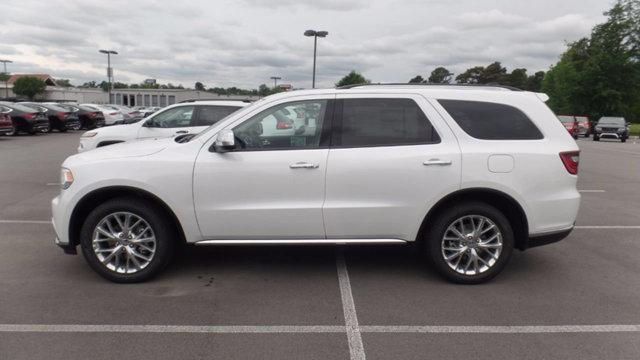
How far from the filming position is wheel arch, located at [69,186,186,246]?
4.75 metres

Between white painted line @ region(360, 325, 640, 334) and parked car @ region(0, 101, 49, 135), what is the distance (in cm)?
2329

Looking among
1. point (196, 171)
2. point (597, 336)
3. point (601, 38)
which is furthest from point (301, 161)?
point (601, 38)

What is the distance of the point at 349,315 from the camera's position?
4.23 meters

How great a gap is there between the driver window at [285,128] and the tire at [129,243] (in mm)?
1034

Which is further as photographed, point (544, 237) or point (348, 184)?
point (544, 237)

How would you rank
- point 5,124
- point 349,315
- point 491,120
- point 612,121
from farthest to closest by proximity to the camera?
1. point 612,121
2. point 5,124
3. point 491,120
4. point 349,315

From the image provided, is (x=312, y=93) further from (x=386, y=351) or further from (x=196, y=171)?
(x=386, y=351)

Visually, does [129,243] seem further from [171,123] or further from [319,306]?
[171,123]

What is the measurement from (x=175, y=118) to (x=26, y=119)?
51.9ft

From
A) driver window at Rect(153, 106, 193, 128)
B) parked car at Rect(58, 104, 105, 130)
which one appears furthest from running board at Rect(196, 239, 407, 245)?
parked car at Rect(58, 104, 105, 130)

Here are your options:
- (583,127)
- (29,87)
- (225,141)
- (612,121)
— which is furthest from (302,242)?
(29,87)

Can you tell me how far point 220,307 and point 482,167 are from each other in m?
2.55

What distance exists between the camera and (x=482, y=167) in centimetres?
475

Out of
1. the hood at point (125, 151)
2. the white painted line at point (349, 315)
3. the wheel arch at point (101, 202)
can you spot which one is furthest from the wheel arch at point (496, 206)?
the hood at point (125, 151)
